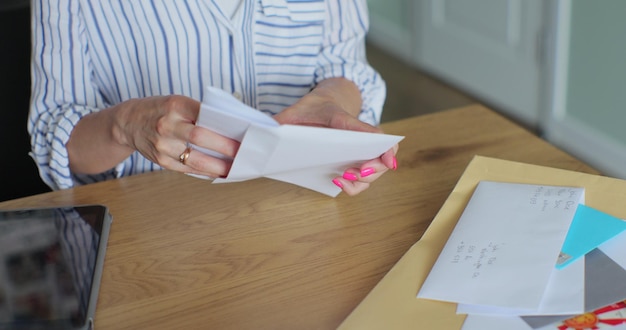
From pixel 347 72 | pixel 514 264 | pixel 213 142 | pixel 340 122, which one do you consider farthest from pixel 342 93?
pixel 514 264

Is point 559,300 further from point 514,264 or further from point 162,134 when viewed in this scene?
point 162,134

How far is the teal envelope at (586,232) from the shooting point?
0.78m

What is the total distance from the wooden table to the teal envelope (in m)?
0.14

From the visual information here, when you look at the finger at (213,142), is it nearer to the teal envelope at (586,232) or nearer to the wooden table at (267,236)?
the wooden table at (267,236)

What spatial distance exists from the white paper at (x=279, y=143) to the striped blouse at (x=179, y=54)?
37 centimetres

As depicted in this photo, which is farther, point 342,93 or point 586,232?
point 342,93

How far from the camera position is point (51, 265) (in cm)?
83

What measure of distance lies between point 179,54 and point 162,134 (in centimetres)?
38

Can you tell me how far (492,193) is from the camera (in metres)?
0.89

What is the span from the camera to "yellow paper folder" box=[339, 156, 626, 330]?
0.72 m

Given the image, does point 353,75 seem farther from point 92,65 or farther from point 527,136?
point 92,65

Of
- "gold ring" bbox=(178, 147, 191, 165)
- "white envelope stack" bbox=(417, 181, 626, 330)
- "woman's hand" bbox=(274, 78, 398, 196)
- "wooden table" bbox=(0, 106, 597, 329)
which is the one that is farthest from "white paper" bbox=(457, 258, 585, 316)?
"gold ring" bbox=(178, 147, 191, 165)

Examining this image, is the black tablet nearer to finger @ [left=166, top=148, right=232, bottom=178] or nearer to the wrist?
finger @ [left=166, top=148, right=232, bottom=178]

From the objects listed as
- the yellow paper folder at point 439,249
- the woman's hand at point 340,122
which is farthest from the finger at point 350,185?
the yellow paper folder at point 439,249
